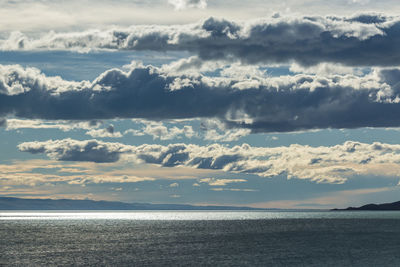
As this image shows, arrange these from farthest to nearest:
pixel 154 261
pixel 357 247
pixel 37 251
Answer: pixel 357 247 → pixel 37 251 → pixel 154 261

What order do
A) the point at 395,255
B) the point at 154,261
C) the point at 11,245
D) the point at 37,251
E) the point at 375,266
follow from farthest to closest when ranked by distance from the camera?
the point at 11,245 < the point at 37,251 < the point at 395,255 < the point at 154,261 < the point at 375,266

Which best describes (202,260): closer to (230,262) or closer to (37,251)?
(230,262)

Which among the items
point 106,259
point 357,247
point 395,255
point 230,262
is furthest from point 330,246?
point 106,259

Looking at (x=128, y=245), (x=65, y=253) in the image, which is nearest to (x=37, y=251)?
(x=65, y=253)

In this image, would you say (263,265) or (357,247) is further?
(357,247)

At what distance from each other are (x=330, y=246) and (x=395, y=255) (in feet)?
104

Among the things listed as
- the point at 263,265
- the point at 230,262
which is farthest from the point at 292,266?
the point at 230,262

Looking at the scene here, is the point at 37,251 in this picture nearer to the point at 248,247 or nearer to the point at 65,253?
the point at 65,253

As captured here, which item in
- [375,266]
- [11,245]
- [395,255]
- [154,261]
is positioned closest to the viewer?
[375,266]

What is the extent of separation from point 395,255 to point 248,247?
38.7 meters

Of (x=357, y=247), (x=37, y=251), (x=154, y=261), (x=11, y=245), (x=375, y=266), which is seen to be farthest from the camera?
(x=11, y=245)

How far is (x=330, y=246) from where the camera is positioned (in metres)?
161

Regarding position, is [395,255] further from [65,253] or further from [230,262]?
[65,253]

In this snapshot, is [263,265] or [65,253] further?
[65,253]
